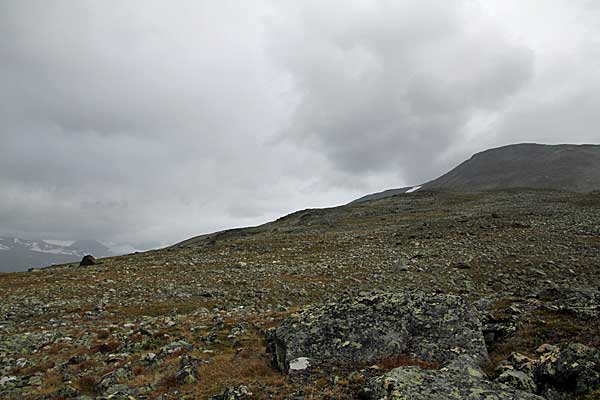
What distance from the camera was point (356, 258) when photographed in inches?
1476

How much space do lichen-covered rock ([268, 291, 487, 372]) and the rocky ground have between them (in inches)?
2.5

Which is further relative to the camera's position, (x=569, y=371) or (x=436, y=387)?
(x=569, y=371)

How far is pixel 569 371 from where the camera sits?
10016mm

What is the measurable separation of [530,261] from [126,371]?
30845 millimetres

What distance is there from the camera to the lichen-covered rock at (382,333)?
12945mm

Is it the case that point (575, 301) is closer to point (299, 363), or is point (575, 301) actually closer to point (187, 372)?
point (299, 363)

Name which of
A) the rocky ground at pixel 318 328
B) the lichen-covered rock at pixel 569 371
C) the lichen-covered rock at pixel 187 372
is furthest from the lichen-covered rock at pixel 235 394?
the lichen-covered rock at pixel 569 371

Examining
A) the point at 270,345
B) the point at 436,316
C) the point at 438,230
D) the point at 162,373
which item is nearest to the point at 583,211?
the point at 438,230

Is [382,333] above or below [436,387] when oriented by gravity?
above

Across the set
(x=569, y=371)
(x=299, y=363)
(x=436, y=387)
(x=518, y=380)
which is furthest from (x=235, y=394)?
(x=569, y=371)

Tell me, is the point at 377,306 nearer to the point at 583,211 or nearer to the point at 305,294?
the point at 305,294

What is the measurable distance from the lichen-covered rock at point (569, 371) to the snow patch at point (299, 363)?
23.2 ft

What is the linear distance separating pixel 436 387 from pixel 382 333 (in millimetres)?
4262

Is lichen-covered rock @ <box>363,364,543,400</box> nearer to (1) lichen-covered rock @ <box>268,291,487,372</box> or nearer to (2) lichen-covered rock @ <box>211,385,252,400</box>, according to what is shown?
(1) lichen-covered rock @ <box>268,291,487,372</box>
